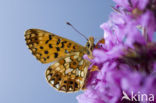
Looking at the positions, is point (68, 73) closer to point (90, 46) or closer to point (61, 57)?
point (61, 57)

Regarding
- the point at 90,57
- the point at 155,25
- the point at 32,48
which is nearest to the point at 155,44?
the point at 155,25

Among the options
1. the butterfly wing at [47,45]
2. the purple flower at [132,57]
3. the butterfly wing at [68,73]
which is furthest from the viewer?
the butterfly wing at [47,45]

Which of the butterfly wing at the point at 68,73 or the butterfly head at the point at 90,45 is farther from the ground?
the butterfly head at the point at 90,45

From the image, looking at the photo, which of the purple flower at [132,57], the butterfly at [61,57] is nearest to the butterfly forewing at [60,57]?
the butterfly at [61,57]

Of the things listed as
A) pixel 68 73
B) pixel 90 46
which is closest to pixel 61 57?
pixel 68 73

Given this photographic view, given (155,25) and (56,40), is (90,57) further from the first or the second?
(155,25)

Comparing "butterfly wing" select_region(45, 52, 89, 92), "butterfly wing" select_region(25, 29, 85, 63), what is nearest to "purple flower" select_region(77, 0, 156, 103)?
"butterfly wing" select_region(45, 52, 89, 92)

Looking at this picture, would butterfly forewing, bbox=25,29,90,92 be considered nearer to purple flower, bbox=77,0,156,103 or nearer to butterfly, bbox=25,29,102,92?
butterfly, bbox=25,29,102,92

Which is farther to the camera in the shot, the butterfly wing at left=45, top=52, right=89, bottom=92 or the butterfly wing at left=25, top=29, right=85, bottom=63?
the butterfly wing at left=25, top=29, right=85, bottom=63

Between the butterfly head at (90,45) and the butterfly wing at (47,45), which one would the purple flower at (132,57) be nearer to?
the butterfly head at (90,45)

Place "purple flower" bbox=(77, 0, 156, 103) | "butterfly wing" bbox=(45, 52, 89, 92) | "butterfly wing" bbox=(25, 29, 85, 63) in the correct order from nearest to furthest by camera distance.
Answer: "purple flower" bbox=(77, 0, 156, 103) < "butterfly wing" bbox=(45, 52, 89, 92) < "butterfly wing" bbox=(25, 29, 85, 63)
